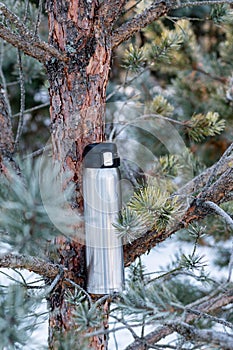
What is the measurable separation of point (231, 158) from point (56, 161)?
7.1 inches

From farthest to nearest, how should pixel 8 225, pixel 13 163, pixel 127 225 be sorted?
pixel 13 163
pixel 127 225
pixel 8 225

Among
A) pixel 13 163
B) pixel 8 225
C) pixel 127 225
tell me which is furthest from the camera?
pixel 13 163

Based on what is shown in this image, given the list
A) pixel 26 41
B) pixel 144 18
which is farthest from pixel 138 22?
pixel 26 41

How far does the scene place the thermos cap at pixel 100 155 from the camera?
1.88 ft

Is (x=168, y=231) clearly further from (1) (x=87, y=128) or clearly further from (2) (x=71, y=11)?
(2) (x=71, y=11)

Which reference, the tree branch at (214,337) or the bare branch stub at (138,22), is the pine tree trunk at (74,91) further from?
the tree branch at (214,337)

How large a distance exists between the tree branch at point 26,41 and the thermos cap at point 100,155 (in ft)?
0.31

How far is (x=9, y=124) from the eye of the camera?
2.22ft

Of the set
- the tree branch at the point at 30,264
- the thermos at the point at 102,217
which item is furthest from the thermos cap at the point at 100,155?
the tree branch at the point at 30,264

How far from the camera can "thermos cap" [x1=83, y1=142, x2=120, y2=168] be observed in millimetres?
572

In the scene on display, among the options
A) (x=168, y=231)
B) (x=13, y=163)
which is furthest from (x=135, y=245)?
(x=13, y=163)

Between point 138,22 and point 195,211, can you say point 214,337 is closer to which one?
point 195,211

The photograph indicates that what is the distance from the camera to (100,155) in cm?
57

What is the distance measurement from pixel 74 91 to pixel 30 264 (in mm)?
180
